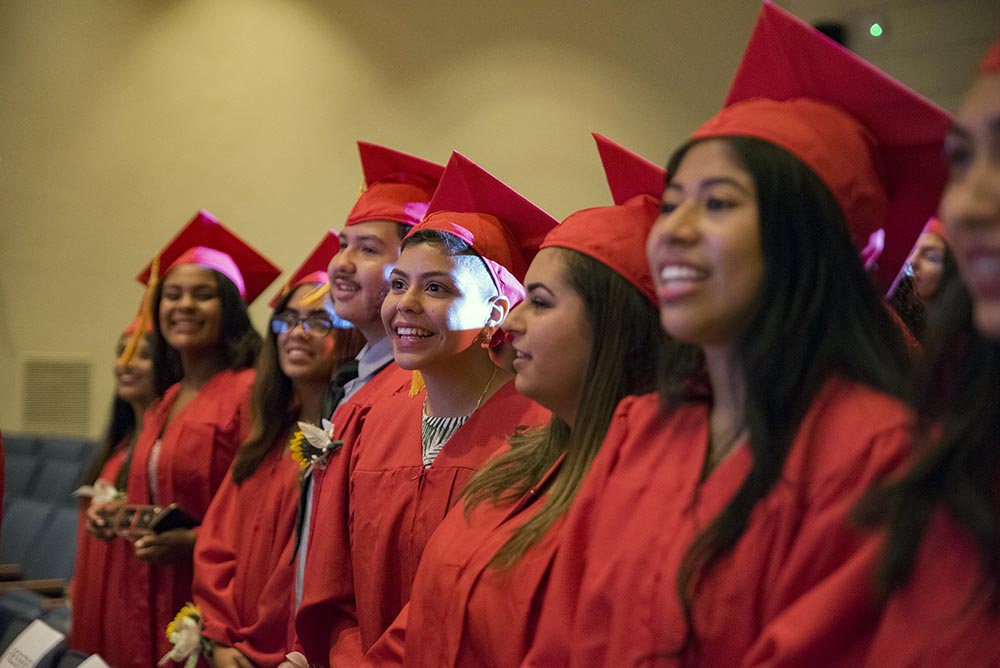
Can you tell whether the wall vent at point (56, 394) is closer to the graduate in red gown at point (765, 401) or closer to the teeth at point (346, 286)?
the teeth at point (346, 286)

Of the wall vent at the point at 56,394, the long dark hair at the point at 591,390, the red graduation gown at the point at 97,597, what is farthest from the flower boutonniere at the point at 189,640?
the wall vent at the point at 56,394

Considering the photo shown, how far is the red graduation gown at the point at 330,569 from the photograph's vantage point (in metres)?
2.59

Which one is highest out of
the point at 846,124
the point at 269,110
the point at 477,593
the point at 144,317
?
the point at 846,124

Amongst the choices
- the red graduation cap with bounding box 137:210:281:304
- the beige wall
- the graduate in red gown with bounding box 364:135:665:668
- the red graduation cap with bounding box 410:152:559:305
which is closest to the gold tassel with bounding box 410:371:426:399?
the red graduation cap with bounding box 410:152:559:305

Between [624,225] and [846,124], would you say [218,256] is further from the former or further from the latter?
[846,124]

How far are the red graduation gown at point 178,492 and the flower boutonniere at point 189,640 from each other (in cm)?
51

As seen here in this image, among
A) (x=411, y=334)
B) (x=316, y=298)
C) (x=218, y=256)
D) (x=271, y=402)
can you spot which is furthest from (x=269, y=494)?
(x=218, y=256)

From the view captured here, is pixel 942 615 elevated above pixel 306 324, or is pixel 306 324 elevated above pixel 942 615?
pixel 942 615

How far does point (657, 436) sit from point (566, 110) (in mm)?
4116

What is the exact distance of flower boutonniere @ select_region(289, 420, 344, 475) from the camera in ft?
9.22

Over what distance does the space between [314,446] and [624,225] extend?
125cm

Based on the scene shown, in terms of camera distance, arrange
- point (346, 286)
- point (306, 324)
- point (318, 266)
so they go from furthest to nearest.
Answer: point (318, 266) < point (306, 324) < point (346, 286)

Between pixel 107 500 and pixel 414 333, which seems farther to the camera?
pixel 107 500

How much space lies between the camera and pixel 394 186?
3076 millimetres
